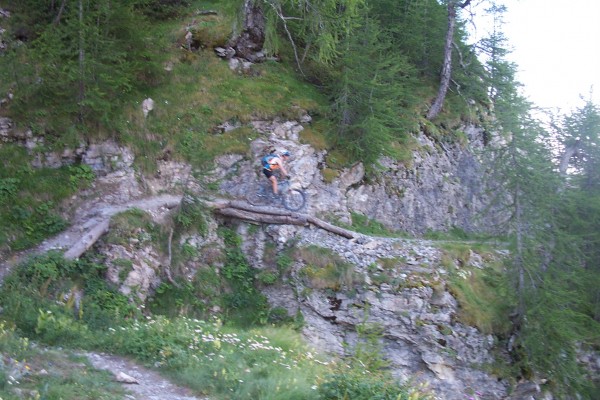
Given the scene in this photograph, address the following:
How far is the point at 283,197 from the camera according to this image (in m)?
16.5

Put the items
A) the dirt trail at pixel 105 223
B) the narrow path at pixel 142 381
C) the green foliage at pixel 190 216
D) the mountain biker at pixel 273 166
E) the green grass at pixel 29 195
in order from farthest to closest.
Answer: the mountain biker at pixel 273 166
the green foliage at pixel 190 216
the green grass at pixel 29 195
the dirt trail at pixel 105 223
the narrow path at pixel 142 381

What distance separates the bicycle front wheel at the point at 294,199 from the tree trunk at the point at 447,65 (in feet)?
32.4

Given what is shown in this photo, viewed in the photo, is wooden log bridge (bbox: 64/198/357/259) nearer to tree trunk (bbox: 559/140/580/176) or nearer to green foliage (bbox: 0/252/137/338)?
green foliage (bbox: 0/252/137/338)

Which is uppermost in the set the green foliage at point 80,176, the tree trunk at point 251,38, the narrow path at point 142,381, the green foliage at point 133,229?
the tree trunk at point 251,38

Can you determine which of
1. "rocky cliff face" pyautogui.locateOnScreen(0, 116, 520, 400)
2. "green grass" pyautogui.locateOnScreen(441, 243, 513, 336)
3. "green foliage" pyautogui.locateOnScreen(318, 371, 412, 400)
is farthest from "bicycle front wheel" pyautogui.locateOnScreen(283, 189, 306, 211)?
"green foliage" pyautogui.locateOnScreen(318, 371, 412, 400)

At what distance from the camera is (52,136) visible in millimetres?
14930

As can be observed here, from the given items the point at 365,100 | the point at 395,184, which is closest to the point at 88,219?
the point at 365,100

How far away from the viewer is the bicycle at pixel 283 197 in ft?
54.3

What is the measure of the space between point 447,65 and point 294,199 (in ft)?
37.5

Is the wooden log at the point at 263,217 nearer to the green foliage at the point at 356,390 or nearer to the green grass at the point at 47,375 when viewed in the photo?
the green grass at the point at 47,375

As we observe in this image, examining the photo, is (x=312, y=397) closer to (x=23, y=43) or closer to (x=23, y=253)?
(x=23, y=253)

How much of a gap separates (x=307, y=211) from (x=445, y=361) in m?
6.10

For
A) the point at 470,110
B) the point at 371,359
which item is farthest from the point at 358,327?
the point at 470,110

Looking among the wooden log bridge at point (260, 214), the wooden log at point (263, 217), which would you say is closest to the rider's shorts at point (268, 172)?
the wooden log bridge at point (260, 214)
